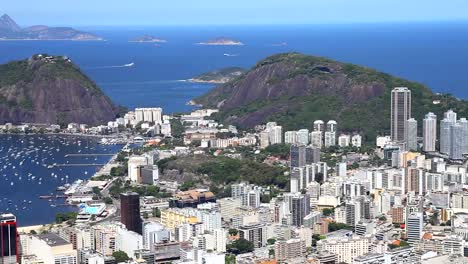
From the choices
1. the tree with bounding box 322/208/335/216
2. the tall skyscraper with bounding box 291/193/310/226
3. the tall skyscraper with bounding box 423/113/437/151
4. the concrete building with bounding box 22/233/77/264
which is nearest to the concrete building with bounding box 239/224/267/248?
the tall skyscraper with bounding box 291/193/310/226

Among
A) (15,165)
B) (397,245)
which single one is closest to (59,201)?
(15,165)

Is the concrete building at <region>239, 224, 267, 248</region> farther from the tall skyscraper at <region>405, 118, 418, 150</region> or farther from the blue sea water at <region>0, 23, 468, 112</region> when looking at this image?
the blue sea water at <region>0, 23, 468, 112</region>

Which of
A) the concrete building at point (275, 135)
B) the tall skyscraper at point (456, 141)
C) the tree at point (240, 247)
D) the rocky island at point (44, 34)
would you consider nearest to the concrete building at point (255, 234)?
the tree at point (240, 247)

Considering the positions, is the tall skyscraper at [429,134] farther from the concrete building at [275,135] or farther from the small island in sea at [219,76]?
the small island in sea at [219,76]

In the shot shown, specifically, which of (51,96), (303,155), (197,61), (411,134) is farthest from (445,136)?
(197,61)

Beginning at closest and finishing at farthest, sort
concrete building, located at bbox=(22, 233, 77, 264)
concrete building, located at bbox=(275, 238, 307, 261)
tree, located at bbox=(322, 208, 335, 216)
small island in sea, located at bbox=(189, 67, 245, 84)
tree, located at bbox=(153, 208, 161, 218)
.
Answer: concrete building, located at bbox=(22, 233, 77, 264), concrete building, located at bbox=(275, 238, 307, 261), tree, located at bbox=(153, 208, 161, 218), tree, located at bbox=(322, 208, 335, 216), small island in sea, located at bbox=(189, 67, 245, 84)

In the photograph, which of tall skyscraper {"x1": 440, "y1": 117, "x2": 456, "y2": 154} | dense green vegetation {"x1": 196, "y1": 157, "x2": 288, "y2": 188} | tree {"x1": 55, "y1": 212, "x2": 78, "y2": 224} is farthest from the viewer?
tall skyscraper {"x1": 440, "y1": 117, "x2": 456, "y2": 154}

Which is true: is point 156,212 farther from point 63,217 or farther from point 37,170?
point 37,170
